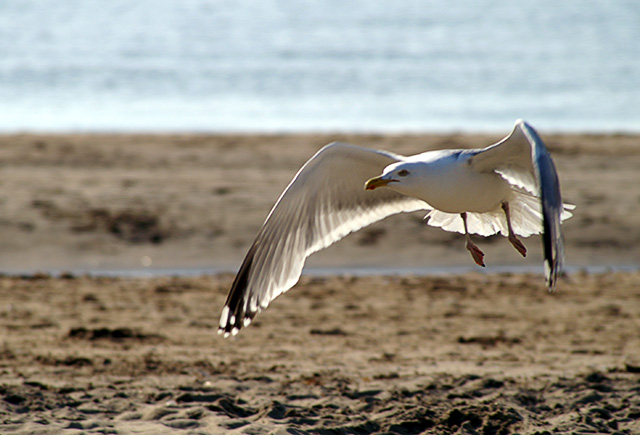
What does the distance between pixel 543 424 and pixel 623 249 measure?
4960mm

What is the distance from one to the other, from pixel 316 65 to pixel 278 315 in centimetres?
1798

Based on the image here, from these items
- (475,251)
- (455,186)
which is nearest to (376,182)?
(455,186)

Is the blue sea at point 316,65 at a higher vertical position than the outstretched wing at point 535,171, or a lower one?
higher

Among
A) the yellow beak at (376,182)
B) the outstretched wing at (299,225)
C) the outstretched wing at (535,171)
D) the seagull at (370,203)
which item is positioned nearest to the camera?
the outstretched wing at (535,171)

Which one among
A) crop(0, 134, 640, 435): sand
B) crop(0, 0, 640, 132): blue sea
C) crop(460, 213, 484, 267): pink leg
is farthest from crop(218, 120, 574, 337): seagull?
crop(0, 0, 640, 132): blue sea

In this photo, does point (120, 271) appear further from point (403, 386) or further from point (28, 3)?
point (28, 3)

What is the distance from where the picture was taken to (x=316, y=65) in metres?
24.8

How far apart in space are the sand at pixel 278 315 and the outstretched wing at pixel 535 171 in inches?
56.1

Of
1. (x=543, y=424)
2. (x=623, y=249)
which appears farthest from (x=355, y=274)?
(x=543, y=424)

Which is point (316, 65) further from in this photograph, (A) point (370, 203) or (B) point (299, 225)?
(B) point (299, 225)

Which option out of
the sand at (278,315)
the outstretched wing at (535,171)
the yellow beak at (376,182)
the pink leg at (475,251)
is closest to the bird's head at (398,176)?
the yellow beak at (376,182)

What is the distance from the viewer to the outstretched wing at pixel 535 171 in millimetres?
3893

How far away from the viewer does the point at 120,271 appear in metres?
8.84

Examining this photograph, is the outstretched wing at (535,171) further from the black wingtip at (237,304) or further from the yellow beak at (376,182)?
the black wingtip at (237,304)
